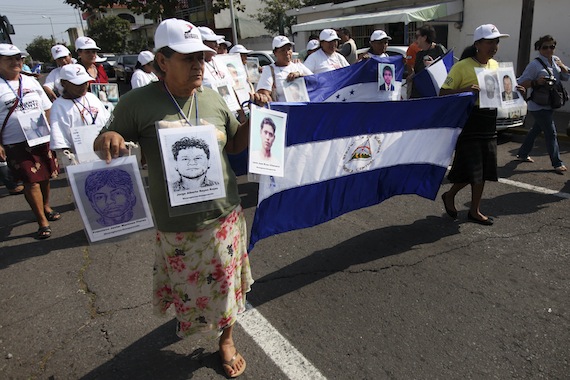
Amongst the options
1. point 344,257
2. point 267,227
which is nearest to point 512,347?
point 344,257

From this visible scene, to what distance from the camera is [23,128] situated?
4.51 m

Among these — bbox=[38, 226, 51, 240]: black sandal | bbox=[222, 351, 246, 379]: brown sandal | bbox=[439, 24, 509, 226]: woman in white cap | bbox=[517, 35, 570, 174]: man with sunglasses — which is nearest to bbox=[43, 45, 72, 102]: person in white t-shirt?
bbox=[38, 226, 51, 240]: black sandal

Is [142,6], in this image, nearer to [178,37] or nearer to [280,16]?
[178,37]

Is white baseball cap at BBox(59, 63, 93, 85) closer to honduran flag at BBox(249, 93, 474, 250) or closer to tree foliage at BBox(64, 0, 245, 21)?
honduran flag at BBox(249, 93, 474, 250)

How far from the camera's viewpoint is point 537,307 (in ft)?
10.0

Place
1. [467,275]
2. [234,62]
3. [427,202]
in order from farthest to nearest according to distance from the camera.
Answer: [234,62], [427,202], [467,275]

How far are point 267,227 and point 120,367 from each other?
133 cm

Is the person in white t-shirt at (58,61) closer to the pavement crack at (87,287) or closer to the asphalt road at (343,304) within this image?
the asphalt road at (343,304)

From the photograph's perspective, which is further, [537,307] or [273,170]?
[537,307]

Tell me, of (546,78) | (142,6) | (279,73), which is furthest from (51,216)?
(142,6)

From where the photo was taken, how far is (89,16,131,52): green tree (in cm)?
4059

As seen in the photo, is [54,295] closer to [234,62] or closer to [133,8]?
[234,62]

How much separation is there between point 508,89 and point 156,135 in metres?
3.60

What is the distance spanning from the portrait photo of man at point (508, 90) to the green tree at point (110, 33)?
43145mm
